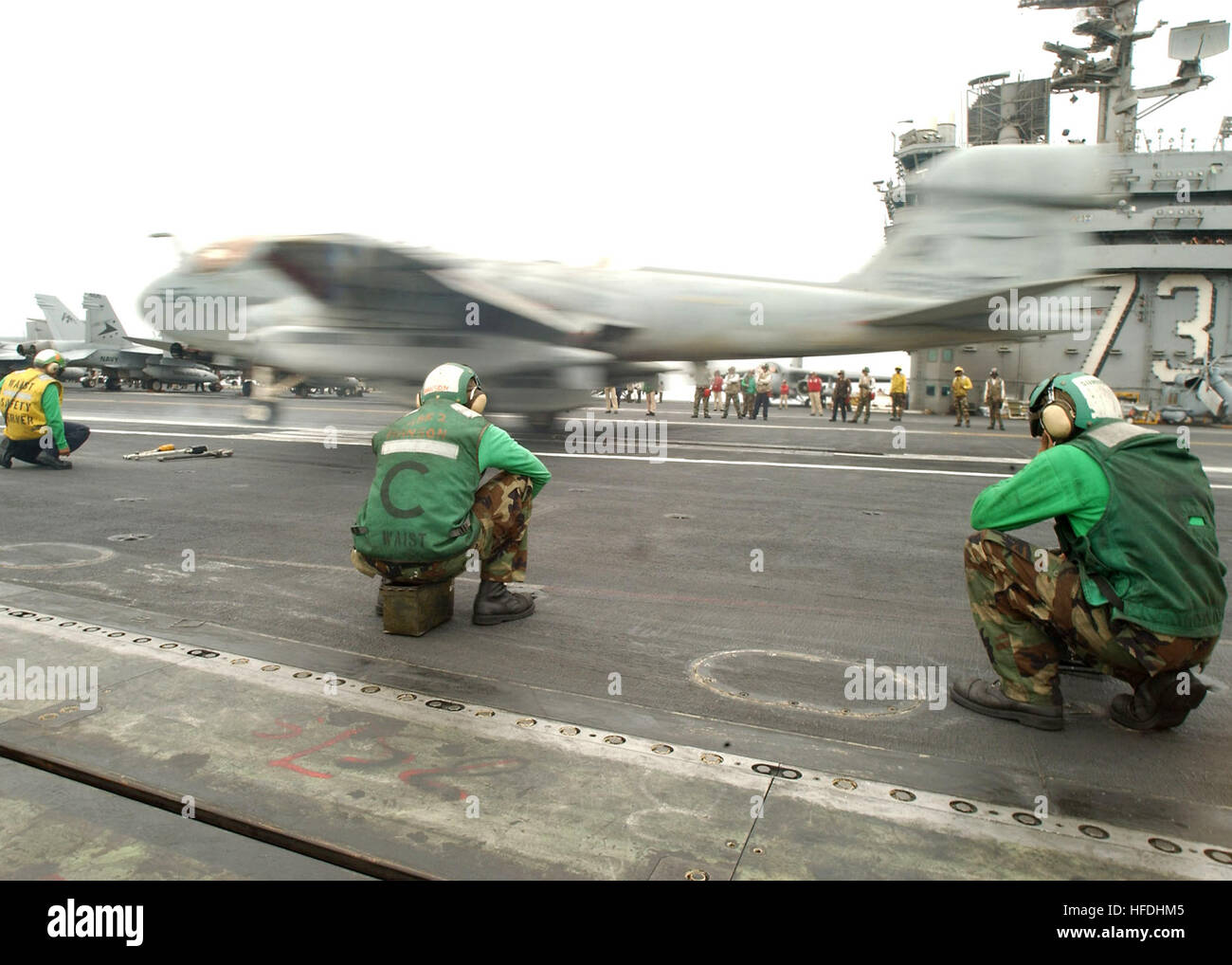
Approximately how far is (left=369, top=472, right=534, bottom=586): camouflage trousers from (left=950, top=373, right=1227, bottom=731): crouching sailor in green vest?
272 centimetres

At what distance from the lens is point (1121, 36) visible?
105ft

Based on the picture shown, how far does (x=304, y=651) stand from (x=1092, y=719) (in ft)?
13.7

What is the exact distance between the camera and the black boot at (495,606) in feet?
17.0

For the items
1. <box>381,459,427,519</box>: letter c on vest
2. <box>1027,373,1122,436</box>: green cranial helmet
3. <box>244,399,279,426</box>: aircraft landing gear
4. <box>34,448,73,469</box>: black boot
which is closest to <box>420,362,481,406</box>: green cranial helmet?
<box>381,459,427,519</box>: letter c on vest

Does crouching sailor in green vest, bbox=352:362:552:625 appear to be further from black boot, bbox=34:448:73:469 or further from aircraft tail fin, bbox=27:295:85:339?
aircraft tail fin, bbox=27:295:85:339

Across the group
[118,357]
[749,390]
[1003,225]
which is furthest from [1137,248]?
[118,357]

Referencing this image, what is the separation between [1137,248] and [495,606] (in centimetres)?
3500

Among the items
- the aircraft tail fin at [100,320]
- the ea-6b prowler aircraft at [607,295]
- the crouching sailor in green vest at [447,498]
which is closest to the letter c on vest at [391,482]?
the crouching sailor in green vest at [447,498]

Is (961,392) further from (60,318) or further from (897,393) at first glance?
(60,318)

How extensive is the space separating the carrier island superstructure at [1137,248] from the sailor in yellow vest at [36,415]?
27.8 metres

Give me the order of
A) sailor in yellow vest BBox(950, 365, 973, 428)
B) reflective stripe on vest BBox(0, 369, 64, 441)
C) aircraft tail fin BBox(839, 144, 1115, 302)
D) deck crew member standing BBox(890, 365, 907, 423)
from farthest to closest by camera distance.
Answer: deck crew member standing BBox(890, 365, 907, 423) → sailor in yellow vest BBox(950, 365, 973, 428) → aircraft tail fin BBox(839, 144, 1115, 302) → reflective stripe on vest BBox(0, 369, 64, 441)

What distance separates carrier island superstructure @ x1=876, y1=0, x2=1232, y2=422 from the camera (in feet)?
101
